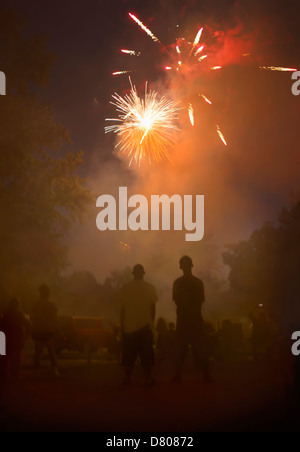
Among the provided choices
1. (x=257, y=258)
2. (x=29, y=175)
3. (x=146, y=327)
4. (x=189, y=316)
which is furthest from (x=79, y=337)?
(x=257, y=258)

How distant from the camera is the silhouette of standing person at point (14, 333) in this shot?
10500 millimetres

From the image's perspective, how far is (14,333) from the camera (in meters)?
10.6

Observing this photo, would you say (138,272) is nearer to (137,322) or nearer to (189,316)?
(137,322)

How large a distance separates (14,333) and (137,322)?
254 cm

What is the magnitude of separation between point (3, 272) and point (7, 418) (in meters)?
20.2

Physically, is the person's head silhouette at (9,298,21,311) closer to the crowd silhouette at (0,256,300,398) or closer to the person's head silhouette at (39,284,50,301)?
the crowd silhouette at (0,256,300,398)

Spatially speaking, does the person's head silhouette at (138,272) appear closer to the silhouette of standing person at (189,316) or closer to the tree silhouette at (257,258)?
the silhouette of standing person at (189,316)

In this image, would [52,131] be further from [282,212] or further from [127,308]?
[282,212]

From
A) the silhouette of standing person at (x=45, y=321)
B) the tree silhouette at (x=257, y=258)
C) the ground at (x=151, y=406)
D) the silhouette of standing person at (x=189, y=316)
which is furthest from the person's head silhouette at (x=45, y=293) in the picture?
the tree silhouette at (x=257, y=258)

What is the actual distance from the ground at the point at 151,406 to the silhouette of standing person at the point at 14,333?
33cm

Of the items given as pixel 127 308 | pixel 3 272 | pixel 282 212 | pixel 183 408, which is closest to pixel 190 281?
pixel 127 308

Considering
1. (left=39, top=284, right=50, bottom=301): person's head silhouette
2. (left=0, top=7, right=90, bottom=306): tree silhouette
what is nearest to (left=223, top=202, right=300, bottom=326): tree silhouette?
(left=0, top=7, right=90, bottom=306): tree silhouette

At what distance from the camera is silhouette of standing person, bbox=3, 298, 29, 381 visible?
10.5 metres
